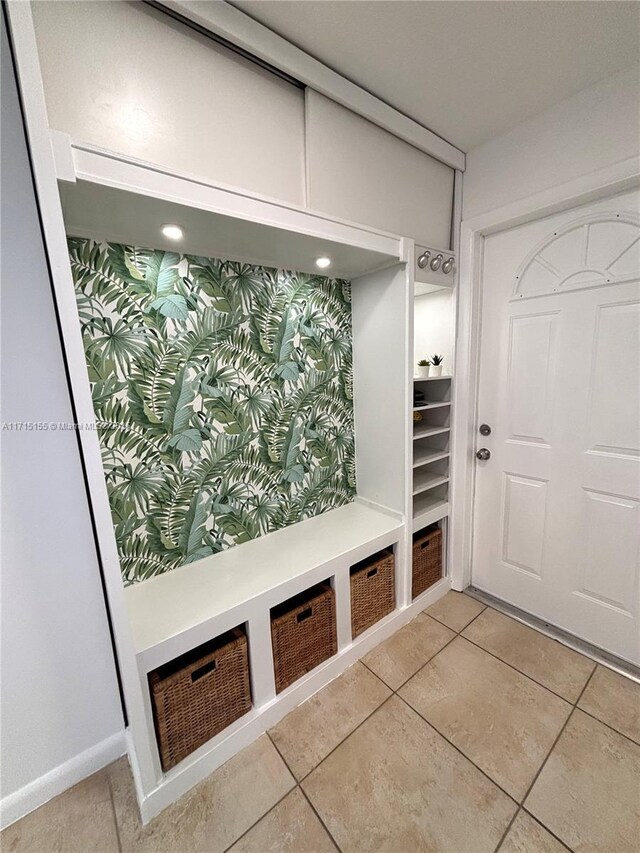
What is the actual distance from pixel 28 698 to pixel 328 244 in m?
1.91

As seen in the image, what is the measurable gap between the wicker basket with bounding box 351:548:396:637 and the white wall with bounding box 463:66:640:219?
1.85 m

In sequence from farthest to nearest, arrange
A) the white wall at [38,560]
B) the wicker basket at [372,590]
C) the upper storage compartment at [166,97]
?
the wicker basket at [372,590] → the white wall at [38,560] → the upper storage compartment at [166,97]

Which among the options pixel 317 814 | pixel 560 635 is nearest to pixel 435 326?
pixel 560 635

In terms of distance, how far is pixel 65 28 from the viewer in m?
0.88

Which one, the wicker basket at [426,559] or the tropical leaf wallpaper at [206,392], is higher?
the tropical leaf wallpaper at [206,392]

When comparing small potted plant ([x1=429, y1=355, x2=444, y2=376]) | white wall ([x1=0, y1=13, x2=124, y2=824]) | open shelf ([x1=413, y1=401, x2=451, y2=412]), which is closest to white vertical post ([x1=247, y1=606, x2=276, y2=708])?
white wall ([x1=0, y1=13, x2=124, y2=824])

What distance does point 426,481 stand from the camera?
2.01 metres

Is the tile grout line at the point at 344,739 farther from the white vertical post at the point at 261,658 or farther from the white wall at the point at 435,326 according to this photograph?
the white wall at the point at 435,326

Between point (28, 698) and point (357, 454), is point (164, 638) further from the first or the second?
point (357, 454)

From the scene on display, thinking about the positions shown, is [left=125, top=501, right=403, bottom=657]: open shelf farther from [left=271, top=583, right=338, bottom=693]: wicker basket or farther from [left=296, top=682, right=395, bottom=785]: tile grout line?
[left=296, top=682, right=395, bottom=785]: tile grout line

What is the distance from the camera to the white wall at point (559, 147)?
1.32 metres

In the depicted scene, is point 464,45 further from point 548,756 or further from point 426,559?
point 548,756

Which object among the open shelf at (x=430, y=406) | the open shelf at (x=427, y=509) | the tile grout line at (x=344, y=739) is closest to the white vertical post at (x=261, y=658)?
the tile grout line at (x=344, y=739)

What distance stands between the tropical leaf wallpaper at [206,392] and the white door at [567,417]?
874 millimetres
